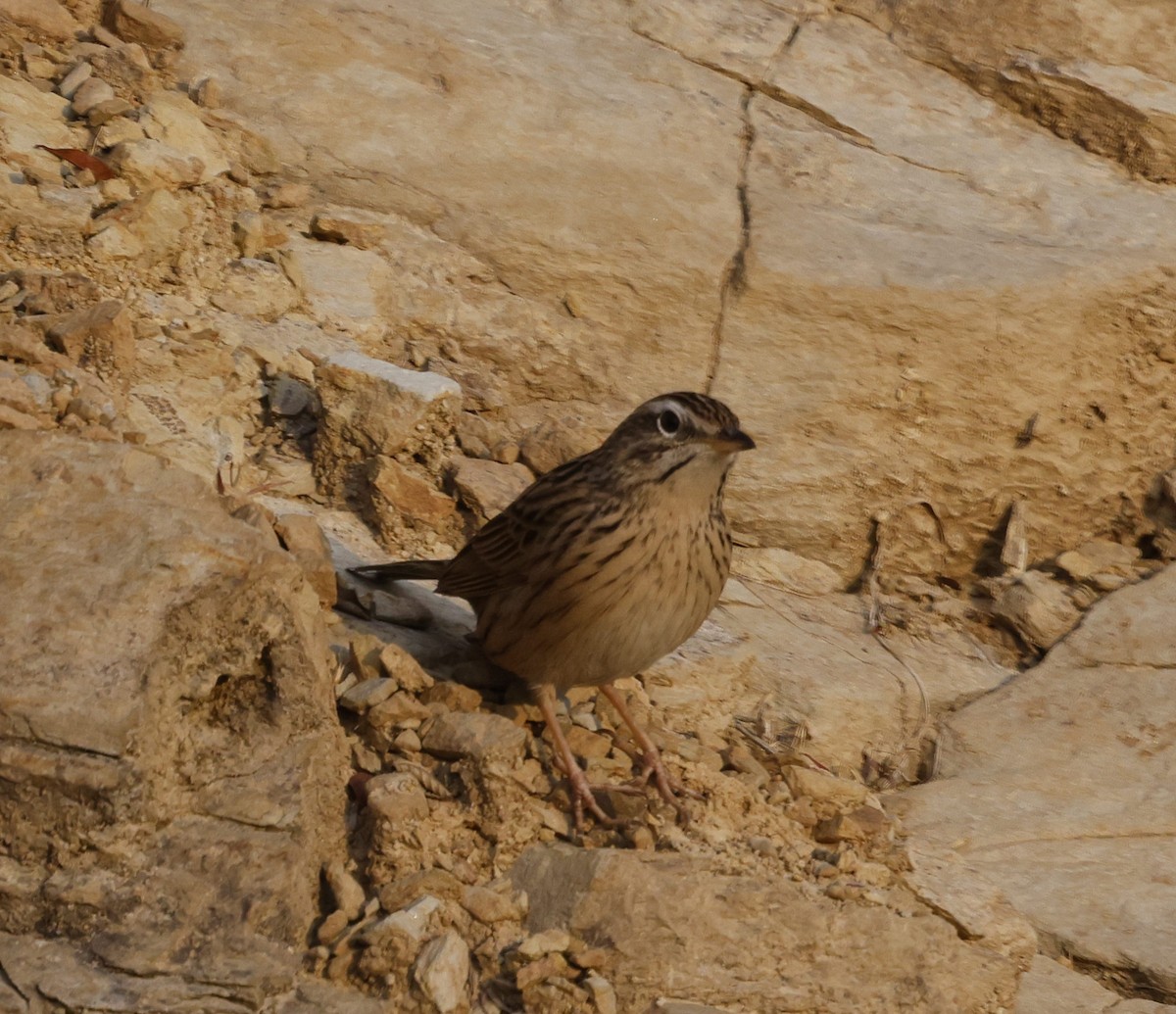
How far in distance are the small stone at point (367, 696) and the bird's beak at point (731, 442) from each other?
4.17 ft

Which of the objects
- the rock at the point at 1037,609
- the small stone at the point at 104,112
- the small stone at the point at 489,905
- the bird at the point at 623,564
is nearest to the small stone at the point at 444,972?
the small stone at the point at 489,905

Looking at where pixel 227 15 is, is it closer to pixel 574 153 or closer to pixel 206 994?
pixel 574 153

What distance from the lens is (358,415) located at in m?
6.07

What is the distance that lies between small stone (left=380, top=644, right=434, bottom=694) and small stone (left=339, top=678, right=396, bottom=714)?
70mm

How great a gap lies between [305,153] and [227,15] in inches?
40.6

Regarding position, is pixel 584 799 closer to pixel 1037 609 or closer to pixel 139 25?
pixel 1037 609

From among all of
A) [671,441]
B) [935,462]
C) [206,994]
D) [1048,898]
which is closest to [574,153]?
[935,462]

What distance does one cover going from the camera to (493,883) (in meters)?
4.41

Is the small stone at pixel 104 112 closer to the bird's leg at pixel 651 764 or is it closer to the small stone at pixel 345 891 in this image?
the bird's leg at pixel 651 764

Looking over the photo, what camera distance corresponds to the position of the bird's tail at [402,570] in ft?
18.2

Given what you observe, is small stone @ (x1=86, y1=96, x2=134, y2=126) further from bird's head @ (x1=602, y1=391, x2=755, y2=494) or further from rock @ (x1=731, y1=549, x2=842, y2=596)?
rock @ (x1=731, y1=549, x2=842, y2=596)

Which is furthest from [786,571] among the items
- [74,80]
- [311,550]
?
[74,80]

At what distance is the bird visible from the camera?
4.87 m

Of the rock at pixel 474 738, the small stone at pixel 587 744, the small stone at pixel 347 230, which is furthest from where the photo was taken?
the small stone at pixel 347 230
